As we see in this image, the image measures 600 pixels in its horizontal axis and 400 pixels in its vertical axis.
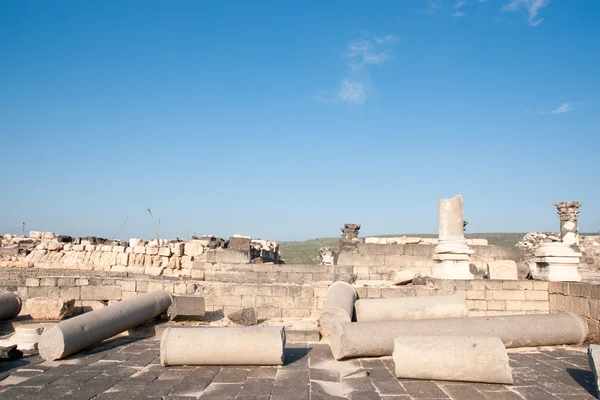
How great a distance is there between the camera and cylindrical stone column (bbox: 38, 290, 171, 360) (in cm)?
575

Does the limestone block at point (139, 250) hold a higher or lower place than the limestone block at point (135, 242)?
lower

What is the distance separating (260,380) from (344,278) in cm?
638

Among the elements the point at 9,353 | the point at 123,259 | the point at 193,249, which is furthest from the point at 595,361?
the point at 123,259

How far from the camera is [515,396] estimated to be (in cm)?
444

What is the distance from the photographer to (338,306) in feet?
24.1

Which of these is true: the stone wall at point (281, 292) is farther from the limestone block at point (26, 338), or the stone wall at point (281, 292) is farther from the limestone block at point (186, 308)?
the limestone block at point (26, 338)

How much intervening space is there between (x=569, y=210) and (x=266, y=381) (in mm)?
19775

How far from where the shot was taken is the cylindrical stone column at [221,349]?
543 centimetres

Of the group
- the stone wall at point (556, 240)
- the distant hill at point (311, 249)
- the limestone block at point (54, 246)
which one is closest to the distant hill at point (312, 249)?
the distant hill at point (311, 249)

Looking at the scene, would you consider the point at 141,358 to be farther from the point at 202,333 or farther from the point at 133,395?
the point at 133,395

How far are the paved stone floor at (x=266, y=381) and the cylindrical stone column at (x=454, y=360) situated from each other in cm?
9

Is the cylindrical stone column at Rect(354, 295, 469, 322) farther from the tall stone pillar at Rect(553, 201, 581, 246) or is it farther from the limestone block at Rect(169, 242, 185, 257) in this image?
the tall stone pillar at Rect(553, 201, 581, 246)

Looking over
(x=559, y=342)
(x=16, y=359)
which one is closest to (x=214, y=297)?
(x=16, y=359)

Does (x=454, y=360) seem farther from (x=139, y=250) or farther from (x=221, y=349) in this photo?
(x=139, y=250)
